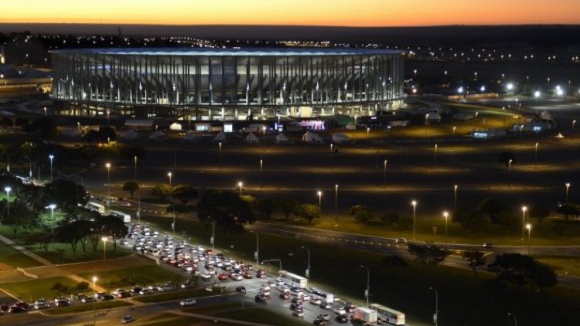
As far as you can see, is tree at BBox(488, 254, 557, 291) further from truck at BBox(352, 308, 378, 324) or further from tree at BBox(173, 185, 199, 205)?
tree at BBox(173, 185, 199, 205)

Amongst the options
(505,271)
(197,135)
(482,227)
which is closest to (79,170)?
(197,135)

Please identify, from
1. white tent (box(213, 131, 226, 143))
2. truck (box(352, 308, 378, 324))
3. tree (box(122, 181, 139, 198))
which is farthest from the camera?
white tent (box(213, 131, 226, 143))

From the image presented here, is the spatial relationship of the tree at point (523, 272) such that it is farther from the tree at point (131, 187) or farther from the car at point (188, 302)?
the tree at point (131, 187)

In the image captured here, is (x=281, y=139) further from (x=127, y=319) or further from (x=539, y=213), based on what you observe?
(x=127, y=319)

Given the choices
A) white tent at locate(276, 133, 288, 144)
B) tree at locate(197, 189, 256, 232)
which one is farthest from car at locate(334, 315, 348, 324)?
white tent at locate(276, 133, 288, 144)

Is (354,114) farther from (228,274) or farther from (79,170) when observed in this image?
(228,274)

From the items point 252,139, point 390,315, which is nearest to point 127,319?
point 390,315
